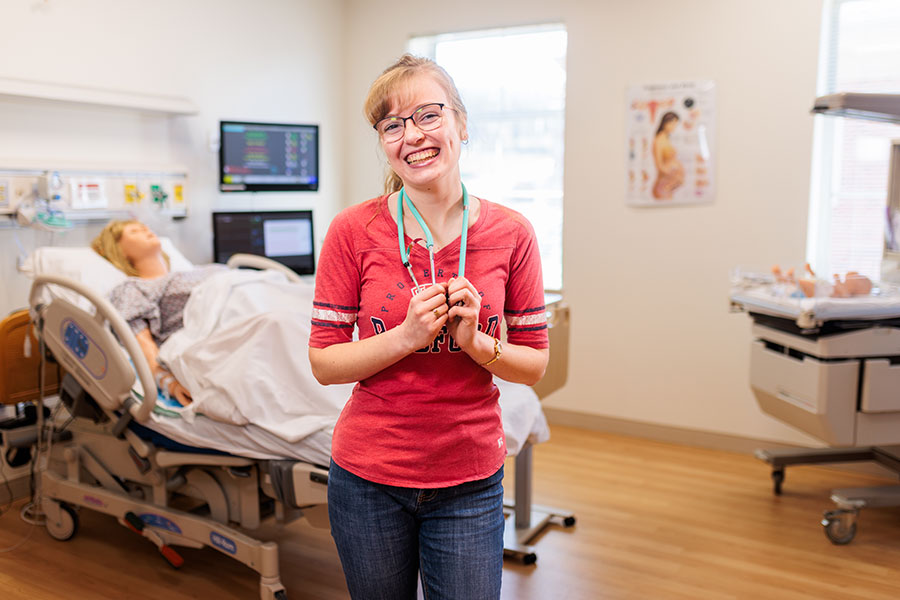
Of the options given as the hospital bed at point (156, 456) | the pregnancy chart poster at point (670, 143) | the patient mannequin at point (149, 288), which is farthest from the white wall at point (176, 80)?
the pregnancy chart poster at point (670, 143)

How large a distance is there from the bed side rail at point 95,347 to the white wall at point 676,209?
99.0 inches

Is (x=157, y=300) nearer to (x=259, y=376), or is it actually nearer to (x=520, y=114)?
(x=259, y=376)

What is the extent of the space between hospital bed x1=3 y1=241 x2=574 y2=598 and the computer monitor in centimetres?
93

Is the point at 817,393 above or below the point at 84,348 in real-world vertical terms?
below

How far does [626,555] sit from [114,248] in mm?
2285

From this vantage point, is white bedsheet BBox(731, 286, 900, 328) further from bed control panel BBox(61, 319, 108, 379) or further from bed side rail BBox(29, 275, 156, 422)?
bed control panel BBox(61, 319, 108, 379)

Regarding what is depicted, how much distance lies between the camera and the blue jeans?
1.17 meters

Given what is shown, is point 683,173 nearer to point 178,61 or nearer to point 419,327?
point 178,61

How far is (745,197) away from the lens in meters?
3.76

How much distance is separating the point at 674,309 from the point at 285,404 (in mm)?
2372

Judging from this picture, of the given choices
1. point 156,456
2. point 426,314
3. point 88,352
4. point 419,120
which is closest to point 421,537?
point 426,314

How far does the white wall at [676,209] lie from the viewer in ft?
12.0

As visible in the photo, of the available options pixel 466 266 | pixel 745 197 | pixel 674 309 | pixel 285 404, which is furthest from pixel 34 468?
pixel 745 197

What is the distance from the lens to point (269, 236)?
13.1ft
